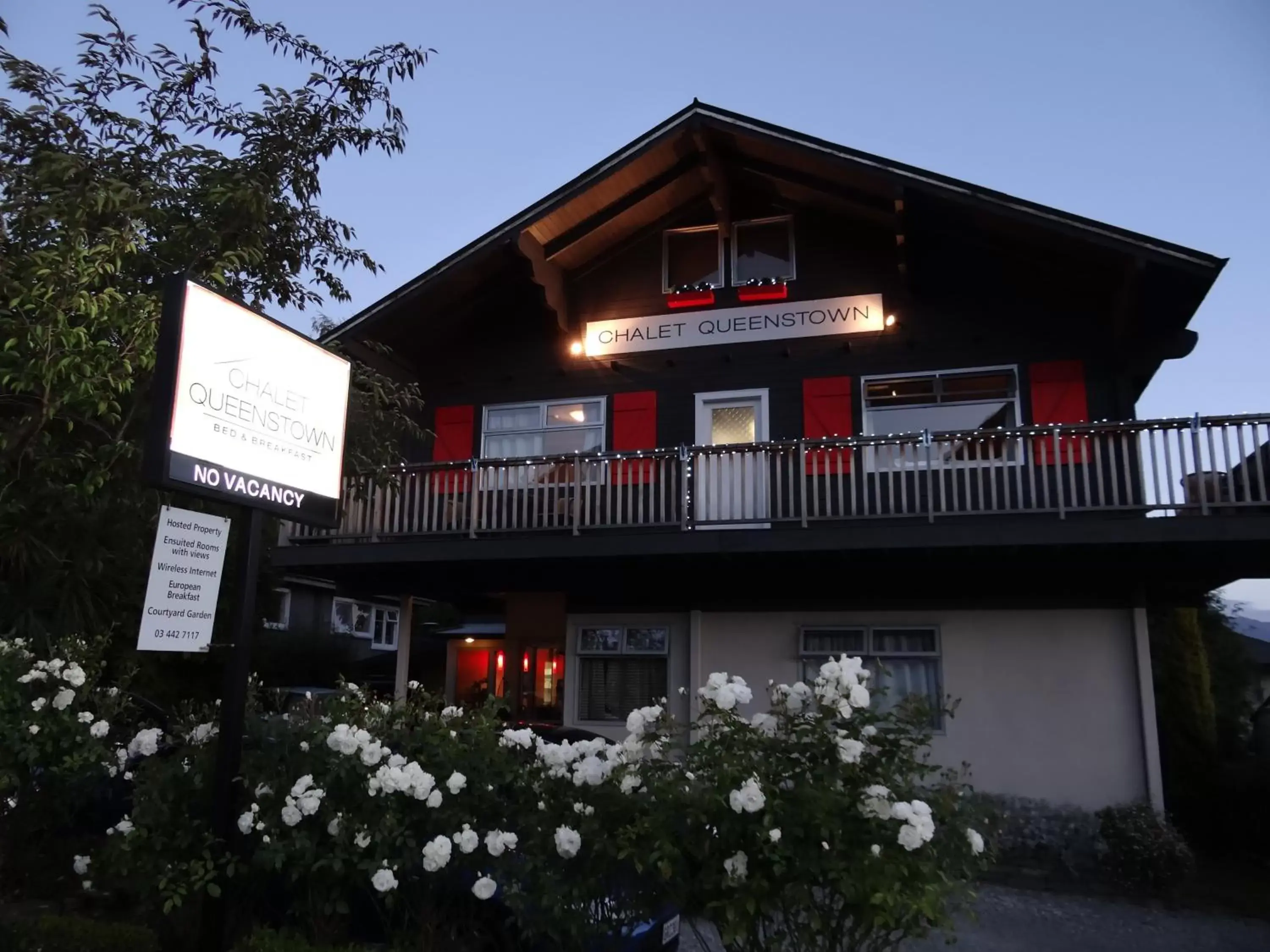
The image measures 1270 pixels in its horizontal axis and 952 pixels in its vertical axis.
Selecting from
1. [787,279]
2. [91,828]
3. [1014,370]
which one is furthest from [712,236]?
[91,828]

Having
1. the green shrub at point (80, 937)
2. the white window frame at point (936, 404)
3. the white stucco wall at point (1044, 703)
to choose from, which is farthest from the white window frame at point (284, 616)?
the green shrub at point (80, 937)

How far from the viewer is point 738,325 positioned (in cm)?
1318

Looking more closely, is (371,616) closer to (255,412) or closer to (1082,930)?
(1082,930)

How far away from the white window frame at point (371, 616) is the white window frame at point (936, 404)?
63.1 ft

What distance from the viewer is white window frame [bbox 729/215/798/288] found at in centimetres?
1334

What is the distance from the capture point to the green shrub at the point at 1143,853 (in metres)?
9.14

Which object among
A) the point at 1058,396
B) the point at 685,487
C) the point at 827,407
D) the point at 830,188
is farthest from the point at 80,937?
A: the point at 830,188

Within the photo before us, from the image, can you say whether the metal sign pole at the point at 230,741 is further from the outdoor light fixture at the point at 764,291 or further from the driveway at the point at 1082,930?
the outdoor light fixture at the point at 764,291

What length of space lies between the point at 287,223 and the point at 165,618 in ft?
14.2

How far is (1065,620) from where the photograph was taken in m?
11.1

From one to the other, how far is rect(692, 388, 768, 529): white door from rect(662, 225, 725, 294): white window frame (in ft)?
5.96

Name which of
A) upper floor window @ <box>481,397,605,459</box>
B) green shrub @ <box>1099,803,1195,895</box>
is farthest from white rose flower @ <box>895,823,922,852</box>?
upper floor window @ <box>481,397,605,459</box>

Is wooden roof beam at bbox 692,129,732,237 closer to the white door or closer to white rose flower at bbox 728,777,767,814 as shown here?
the white door

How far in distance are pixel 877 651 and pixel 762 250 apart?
19.2 ft
